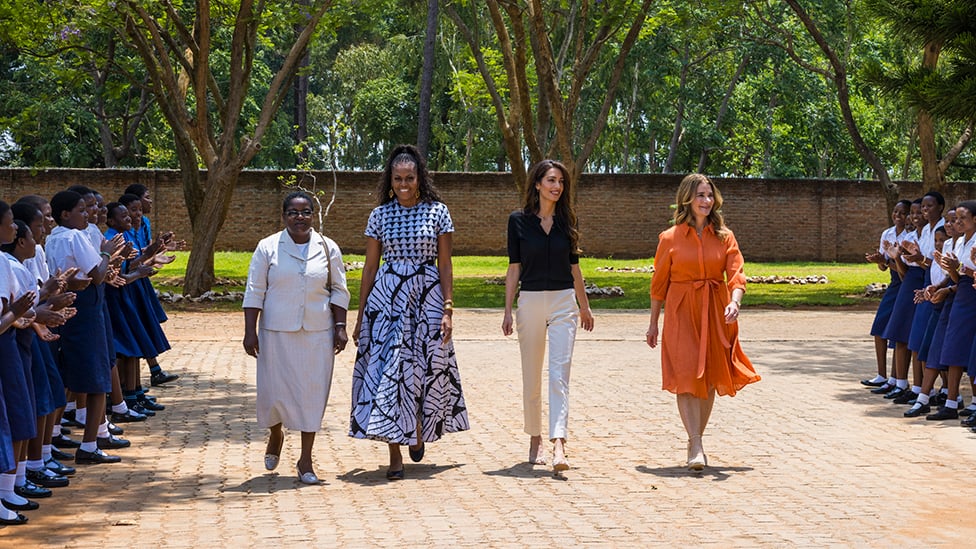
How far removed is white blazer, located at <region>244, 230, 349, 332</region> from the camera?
27.0 feet

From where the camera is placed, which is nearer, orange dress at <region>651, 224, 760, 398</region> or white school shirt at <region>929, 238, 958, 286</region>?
orange dress at <region>651, 224, 760, 398</region>

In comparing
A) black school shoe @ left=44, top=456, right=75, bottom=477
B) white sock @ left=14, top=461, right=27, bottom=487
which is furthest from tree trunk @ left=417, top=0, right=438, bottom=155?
white sock @ left=14, top=461, right=27, bottom=487

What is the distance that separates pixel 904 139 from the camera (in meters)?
49.8

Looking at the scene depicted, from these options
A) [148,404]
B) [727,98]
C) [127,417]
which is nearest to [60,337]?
[127,417]

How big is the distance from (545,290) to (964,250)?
4024mm

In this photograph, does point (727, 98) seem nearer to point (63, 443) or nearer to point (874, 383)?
point (874, 383)

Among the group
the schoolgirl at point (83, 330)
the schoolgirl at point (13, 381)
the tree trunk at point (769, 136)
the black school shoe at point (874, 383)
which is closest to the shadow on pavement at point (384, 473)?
the schoolgirl at point (83, 330)

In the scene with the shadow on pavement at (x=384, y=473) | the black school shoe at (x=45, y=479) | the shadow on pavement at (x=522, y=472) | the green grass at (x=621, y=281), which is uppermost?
the green grass at (x=621, y=281)

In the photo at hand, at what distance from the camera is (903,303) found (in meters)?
12.2

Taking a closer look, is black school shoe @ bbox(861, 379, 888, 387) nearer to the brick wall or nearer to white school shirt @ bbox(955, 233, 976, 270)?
white school shirt @ bbox(955, 233, 976, 270)

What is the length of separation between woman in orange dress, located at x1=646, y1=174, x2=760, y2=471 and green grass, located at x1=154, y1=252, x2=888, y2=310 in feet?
44.7

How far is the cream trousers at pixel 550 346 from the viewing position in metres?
8.63

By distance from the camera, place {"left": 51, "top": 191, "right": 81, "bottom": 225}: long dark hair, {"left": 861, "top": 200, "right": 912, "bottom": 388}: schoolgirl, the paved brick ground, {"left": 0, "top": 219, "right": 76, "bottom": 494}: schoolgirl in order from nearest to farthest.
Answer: the paved brick ground, {"left": 0, "top": 219, "right": 76, "bottom": 494}: schoolgirl, {"left": 51, "top": 191, "right": 81, "bottom": 225}: long dark hair, {"left": 861, "top": 200, "right": 912, "bottom": 388}: schoolgirl

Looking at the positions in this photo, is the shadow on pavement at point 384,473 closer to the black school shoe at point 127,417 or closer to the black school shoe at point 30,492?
the black school shoe at point 30,492
